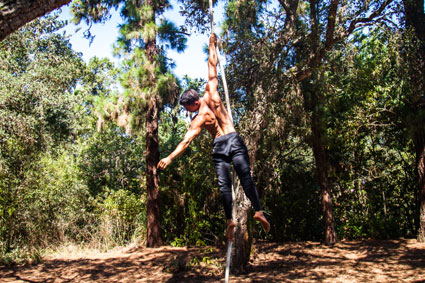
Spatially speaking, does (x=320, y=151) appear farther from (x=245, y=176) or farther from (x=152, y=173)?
(x=245, y=176)

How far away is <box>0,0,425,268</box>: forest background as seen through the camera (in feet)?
19.2

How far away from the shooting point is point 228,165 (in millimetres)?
3182

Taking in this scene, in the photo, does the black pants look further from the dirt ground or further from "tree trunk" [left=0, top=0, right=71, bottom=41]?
the dirt ground

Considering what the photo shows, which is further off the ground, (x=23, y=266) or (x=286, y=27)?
(x=286, y=27)

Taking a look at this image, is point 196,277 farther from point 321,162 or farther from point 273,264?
point 321,162

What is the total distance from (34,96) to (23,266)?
5135mm

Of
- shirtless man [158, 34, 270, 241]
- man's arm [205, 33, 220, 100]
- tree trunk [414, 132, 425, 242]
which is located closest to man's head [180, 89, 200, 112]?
shirtless man [158, 34, 270, 241]

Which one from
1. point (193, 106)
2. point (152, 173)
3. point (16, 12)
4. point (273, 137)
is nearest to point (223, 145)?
point (193, 106)

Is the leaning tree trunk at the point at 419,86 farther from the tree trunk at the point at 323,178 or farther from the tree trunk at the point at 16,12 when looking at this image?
the tree trunk at the point at 16,12

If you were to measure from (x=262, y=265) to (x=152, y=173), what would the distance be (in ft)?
9.93

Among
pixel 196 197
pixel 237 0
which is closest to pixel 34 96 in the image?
pixel 196 197

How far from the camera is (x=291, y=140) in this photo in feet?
24.6

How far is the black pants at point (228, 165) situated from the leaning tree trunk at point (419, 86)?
4.13 metres

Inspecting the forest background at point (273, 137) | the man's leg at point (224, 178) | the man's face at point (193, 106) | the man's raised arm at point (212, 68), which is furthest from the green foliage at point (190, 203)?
the man's face at point (193, 106)
